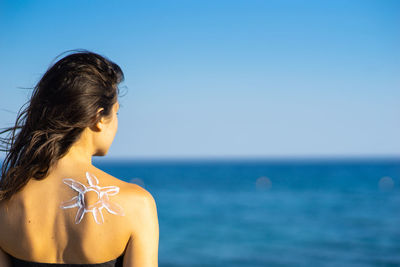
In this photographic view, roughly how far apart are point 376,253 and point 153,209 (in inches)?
516

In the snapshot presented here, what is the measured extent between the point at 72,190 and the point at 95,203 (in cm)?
11

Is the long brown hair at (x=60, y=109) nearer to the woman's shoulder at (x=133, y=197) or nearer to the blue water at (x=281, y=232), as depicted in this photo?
the woman's shoulder at (x=133, y=197)

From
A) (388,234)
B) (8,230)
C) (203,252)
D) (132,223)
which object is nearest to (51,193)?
(8,230)

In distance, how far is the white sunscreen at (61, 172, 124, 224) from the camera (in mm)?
1713

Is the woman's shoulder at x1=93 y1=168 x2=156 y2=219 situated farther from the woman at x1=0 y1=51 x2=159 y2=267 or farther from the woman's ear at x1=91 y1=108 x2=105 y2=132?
the woman's ear at x1=91 y1=108 x2=105 y2=132

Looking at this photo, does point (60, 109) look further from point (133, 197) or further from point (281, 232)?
point (281, 232)

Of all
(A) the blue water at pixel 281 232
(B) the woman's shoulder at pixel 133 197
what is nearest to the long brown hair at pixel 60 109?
(B) the woman's shoulder at pixel 133 197

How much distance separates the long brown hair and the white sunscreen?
0.15 m

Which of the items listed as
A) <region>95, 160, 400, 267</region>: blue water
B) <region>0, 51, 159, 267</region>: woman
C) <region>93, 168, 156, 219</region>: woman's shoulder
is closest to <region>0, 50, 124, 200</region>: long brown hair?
<region>0, 51, 159, 267</region>: woman

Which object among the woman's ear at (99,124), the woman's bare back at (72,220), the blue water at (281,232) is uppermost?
the blue water at (281,232)

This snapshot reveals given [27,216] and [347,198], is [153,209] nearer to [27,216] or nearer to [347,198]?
[27,216]

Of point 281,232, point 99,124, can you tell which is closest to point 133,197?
point 99,124

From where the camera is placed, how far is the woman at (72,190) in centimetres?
168

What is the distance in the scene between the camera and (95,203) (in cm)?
175
